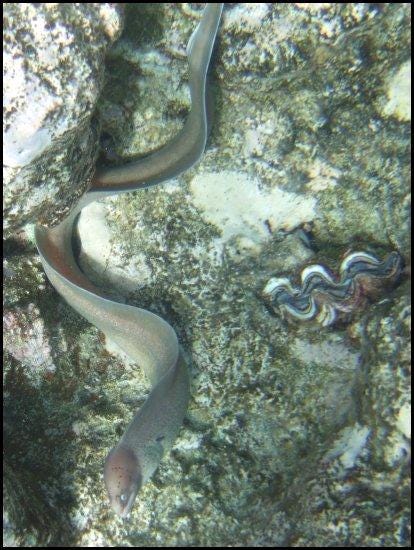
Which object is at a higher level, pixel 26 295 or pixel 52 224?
pixel 52 224

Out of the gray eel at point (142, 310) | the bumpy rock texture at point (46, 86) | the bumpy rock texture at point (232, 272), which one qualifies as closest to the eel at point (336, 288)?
the bumpy rock texture at point (232, 272)

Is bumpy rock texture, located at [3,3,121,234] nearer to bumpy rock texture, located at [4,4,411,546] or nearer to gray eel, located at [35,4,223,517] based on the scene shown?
gray eel, located at [35,4,223,517]

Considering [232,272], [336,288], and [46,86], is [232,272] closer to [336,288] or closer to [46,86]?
[336,288]

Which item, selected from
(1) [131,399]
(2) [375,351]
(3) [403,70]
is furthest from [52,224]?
(3) [403,70]

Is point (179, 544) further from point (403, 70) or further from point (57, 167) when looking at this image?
point (403, 70)

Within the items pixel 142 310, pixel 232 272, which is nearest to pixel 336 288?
pixel 232 272

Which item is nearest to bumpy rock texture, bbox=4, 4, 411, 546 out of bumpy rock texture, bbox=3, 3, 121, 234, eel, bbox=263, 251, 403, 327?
eel, bbox=263, 251, 403, 327
